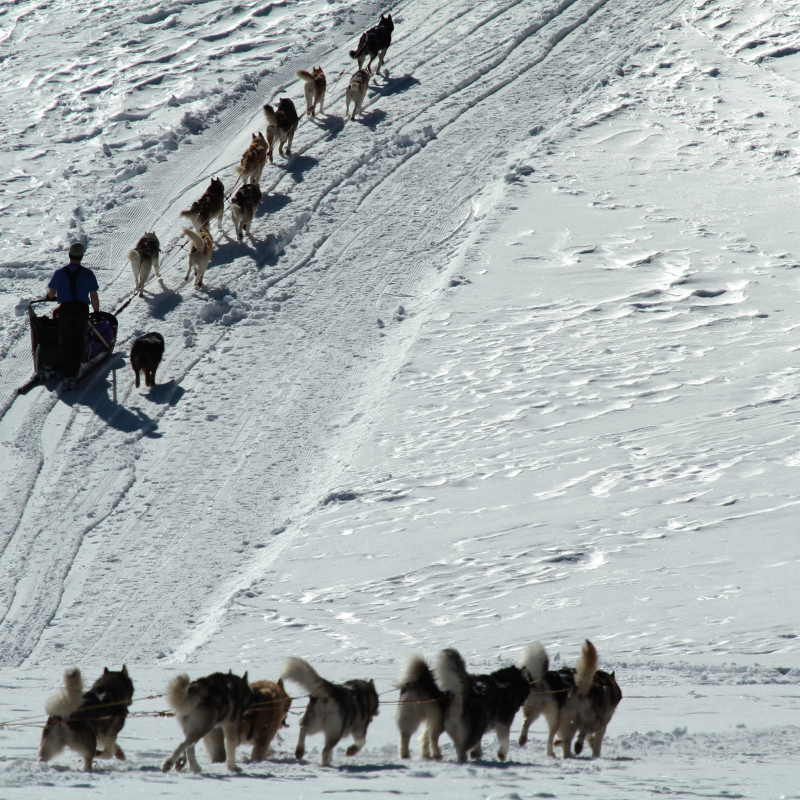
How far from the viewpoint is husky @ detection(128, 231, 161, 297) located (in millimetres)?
11086

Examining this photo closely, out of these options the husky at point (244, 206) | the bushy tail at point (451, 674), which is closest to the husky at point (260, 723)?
the bushy tail at point (451, 674)

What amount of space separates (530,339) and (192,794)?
26.9ft

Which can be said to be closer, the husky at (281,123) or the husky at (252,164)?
the husky at (252,164)

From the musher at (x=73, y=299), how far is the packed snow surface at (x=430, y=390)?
0.48 meters

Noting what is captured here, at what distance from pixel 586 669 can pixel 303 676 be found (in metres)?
1.36

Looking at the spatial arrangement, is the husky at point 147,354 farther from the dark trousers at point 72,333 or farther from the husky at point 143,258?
the husky at point 143,258

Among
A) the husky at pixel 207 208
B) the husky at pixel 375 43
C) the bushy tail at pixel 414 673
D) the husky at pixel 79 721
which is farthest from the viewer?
the husky at pixel 375 43

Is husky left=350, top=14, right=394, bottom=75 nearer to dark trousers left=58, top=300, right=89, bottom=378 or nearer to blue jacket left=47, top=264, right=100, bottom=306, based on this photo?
blue jacket left=47, top=264, right=100, bottom=306

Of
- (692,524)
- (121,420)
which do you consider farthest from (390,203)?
(692,524)

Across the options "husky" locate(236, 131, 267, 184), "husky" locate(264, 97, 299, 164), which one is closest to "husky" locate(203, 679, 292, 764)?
"husky" locate(236, 131, 267, 184)

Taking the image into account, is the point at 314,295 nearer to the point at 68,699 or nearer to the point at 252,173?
the point at 252,173

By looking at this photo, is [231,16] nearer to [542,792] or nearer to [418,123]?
[418,123]

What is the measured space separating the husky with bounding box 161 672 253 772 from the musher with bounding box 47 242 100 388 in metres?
6.02

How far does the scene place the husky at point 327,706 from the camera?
13.9 ft
